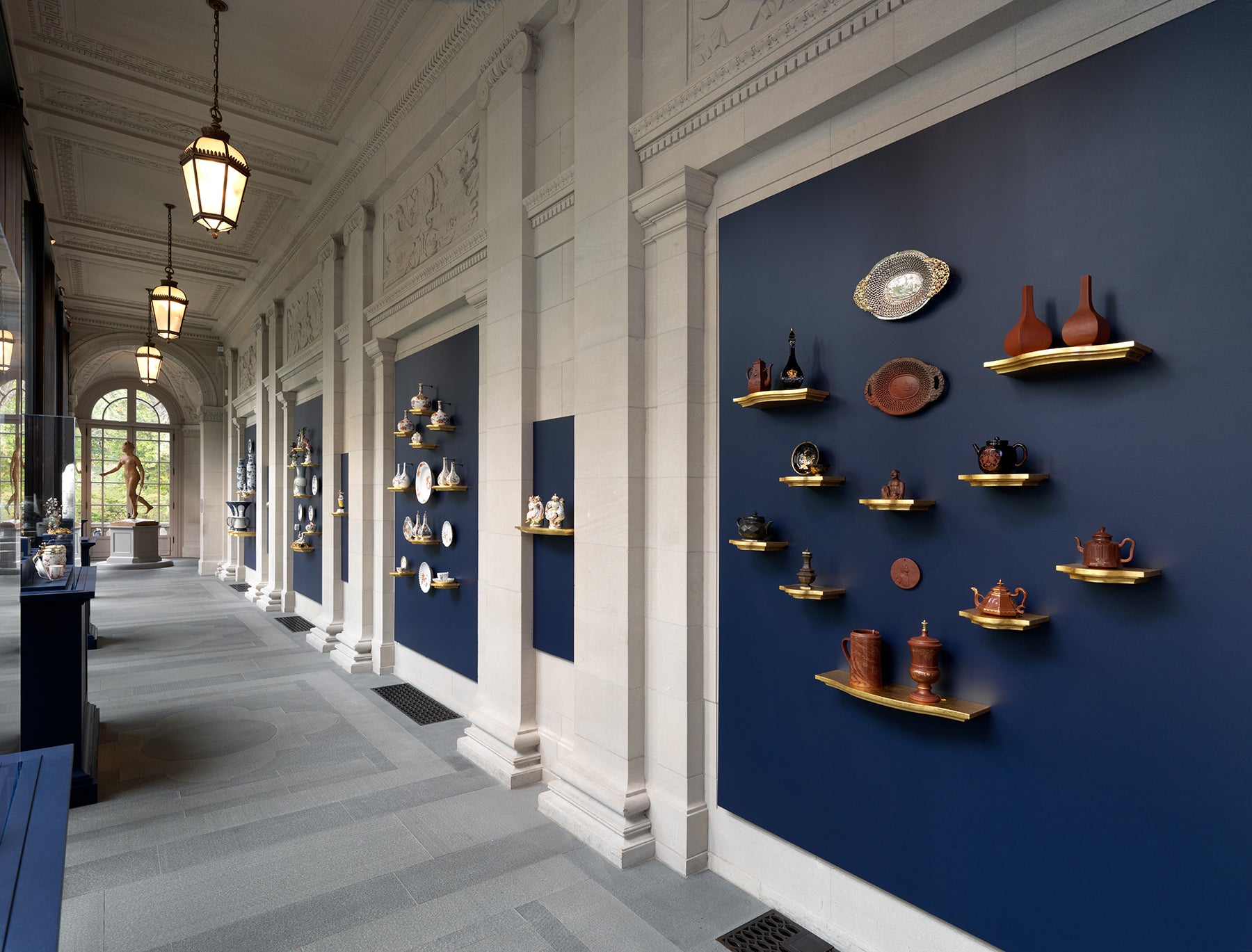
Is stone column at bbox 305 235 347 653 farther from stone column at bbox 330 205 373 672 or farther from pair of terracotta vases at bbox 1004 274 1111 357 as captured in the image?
pair of terracotta vases at bbox 1004 274 1111 357

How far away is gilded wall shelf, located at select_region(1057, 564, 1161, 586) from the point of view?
1.74 m

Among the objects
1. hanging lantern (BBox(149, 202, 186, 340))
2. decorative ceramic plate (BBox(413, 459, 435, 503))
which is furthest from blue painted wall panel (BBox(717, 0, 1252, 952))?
hanging lantern (BBox(149, 202, 186, 340))

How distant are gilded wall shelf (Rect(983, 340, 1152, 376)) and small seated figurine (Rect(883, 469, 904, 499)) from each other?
49cm

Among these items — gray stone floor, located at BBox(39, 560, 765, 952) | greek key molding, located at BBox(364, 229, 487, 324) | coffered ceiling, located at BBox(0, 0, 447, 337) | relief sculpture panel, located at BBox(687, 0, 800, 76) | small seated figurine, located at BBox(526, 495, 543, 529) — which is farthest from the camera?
coffered ceiling, located at BBox(0, 0, 447, 337)

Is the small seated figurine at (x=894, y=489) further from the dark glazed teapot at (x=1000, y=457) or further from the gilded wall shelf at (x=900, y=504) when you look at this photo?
the dark glazed teapot at (x=1000, y=457)

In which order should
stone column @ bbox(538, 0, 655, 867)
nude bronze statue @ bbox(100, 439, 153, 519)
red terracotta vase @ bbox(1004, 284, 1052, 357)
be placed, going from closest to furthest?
red terracotta vase @ bbox(1004, 284, 1052, 357) < stone column @ bbox(538, 0, 655, 867) < nude bronze statue @ bbox(100, 439, 153, 519)

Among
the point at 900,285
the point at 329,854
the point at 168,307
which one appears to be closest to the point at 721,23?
the point at 900,285

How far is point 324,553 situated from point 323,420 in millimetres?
1520

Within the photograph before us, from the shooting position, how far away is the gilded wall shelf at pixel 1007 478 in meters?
1.98

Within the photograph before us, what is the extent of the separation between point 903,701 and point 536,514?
2.44 meters

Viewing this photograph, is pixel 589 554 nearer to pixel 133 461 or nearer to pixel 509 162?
pixel 509 162

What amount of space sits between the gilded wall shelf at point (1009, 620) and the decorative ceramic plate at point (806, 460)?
2.46ft

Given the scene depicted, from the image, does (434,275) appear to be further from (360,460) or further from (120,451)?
(120,451)

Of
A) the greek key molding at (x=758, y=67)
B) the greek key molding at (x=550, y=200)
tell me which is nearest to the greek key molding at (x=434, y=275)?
the greek key molding at (x=550, y=200)
